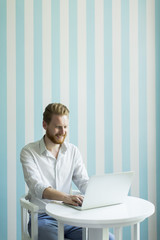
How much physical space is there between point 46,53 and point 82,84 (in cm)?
40

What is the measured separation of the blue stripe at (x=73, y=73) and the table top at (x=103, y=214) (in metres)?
1.05

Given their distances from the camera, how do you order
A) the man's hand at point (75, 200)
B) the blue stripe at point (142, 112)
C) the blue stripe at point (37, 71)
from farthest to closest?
the blue stripe at point (142, 112), the blue stripe at point (37, 71), the man's hand at point (75, 200)

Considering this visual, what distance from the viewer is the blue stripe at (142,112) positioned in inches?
123

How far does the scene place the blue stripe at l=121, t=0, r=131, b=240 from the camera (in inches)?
120

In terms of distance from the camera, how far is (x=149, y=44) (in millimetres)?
3170

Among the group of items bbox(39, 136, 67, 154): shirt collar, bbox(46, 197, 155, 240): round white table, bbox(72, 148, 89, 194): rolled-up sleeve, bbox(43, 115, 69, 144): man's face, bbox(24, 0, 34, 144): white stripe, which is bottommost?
bbox(46, 197, 155, 240): round white table

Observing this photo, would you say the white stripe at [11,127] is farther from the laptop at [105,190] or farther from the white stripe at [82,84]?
the laptop at [105,190]

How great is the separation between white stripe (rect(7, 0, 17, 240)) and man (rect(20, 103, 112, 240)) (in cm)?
47

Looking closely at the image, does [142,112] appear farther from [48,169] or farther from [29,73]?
[48,169]

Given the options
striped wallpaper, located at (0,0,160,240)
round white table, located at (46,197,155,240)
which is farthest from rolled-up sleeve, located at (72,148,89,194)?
striped wallpaper, located at (0,0,160,240)

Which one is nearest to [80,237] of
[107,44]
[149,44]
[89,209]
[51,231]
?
[51,231]

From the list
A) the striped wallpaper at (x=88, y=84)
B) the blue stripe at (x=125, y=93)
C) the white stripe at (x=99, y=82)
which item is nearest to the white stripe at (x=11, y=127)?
the striped wallpaper at (x=88, y=84)

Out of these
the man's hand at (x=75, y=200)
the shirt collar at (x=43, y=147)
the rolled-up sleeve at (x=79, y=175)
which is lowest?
the man's hand at (x=75, y=200)

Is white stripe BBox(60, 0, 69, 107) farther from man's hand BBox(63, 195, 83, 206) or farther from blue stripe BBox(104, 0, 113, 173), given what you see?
man's hand BBox(63, 195, 83, 206)
